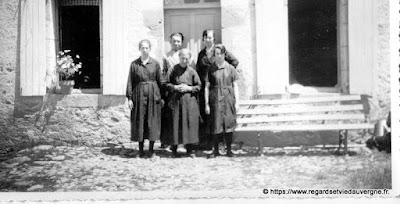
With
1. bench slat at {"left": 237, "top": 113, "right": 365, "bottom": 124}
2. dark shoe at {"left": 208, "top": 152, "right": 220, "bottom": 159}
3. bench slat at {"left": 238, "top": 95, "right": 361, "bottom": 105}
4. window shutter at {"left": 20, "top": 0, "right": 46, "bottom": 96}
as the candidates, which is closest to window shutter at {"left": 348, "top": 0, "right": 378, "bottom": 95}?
bench slat at {"left": 238, "top": 95, "right": 361, "bottom": 105}

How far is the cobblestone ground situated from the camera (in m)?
4.47

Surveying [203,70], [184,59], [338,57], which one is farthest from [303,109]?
[184,59]

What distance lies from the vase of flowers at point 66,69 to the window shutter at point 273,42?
2.51 meters

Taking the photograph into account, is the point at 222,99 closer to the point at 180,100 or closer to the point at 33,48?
the point at 180,100

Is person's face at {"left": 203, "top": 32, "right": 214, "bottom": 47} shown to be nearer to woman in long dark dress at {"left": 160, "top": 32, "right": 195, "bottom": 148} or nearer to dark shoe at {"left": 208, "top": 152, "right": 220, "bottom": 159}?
woman in long dark dress at {"left": 160, "top": 32, "right": 195, "bottom": 148}

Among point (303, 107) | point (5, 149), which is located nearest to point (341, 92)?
point (303, 107)

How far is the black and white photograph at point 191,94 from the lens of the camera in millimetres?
4820

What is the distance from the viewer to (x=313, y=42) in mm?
5934

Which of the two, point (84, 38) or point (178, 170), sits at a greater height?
point (84, 38)

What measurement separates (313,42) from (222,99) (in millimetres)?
1530

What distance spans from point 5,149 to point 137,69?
1.80 metres

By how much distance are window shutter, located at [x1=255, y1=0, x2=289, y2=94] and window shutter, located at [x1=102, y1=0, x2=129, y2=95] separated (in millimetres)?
1799

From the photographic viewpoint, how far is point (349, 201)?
4211 mm

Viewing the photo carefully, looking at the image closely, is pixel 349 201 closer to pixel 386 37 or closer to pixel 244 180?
pixel 244 180
